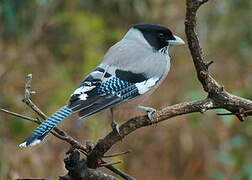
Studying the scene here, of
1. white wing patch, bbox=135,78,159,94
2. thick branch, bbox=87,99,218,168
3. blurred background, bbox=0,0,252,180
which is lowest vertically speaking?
blurred background, bbox=0,0,252,180

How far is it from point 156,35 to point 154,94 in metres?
1.79

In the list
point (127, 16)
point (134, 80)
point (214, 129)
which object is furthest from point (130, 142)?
point (134, 80)

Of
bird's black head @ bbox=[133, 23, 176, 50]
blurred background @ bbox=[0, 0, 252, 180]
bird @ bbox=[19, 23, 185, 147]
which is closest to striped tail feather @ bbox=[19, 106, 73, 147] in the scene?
bird @ bbox=[19, 23, 185, 147]

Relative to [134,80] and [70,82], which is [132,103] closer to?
[134,80]

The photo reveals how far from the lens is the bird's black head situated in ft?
12.6

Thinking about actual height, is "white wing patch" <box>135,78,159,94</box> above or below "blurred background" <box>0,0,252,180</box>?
above

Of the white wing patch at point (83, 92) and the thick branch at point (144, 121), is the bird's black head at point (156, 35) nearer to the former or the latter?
the white wing patch at point (83, 92)

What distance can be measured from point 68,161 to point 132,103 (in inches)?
37.5

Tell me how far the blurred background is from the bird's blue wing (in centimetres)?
138

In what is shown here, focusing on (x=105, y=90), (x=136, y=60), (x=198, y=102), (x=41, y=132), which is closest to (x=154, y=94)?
(x=136, y=60)

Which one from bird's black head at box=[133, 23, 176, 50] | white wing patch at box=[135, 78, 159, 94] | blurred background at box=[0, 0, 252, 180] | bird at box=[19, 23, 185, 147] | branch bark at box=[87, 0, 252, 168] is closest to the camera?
branch bark at box=[87, 0, 252, 168]

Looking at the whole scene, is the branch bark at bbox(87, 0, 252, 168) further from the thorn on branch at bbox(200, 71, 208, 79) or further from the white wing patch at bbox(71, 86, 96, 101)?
the white wing patch at bbox(71, 86, 96, 101)

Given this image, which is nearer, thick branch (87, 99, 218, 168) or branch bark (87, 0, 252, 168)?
branch bark (87, 0, 252, 168)

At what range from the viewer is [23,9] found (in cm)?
517
